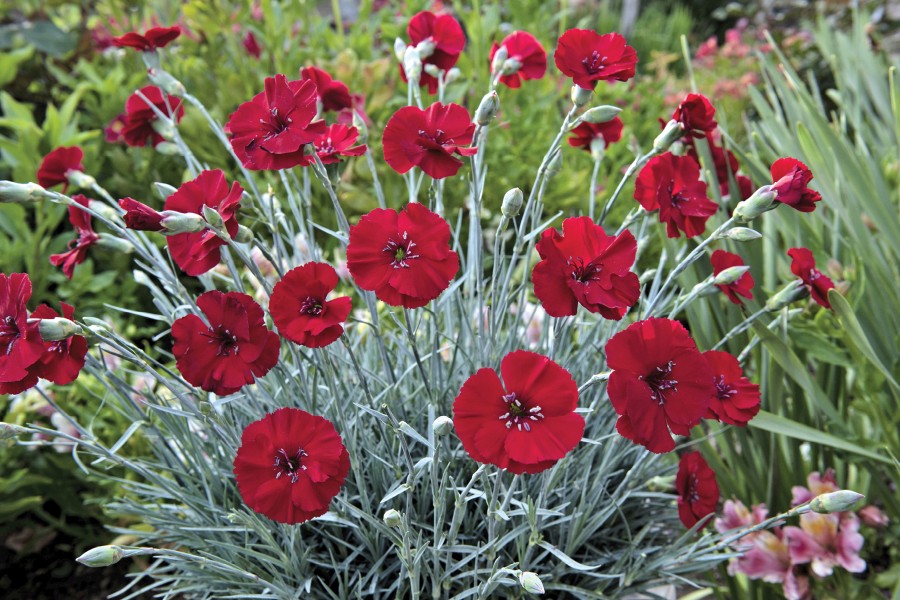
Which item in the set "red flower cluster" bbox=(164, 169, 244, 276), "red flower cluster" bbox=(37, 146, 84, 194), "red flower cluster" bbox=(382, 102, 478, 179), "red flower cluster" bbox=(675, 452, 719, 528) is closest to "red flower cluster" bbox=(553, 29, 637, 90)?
"red flower cluster" bbox=(382, 102, 478, 179)

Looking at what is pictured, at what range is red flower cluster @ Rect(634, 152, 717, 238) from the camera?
2.27 ft

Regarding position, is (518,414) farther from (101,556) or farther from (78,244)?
(78,244)

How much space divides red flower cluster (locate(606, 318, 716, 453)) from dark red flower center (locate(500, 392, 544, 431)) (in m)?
0.06

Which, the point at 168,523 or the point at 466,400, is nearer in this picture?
the point at 466,400

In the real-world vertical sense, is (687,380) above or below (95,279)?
above

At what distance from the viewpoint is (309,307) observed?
0.59 m

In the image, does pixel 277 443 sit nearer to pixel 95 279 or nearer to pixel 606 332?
pixel 606 332

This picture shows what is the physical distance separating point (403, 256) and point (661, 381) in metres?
0.23

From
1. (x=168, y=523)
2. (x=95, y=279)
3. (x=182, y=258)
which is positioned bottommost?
(x=95, y=279)

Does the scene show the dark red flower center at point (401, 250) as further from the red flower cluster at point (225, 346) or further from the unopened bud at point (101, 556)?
the unopened bud at point (101, 556)

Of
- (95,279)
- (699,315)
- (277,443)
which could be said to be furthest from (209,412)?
(95,279)

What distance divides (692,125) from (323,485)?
52cm

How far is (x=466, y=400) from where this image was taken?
53cm

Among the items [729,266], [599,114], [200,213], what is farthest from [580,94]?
[200,213]
